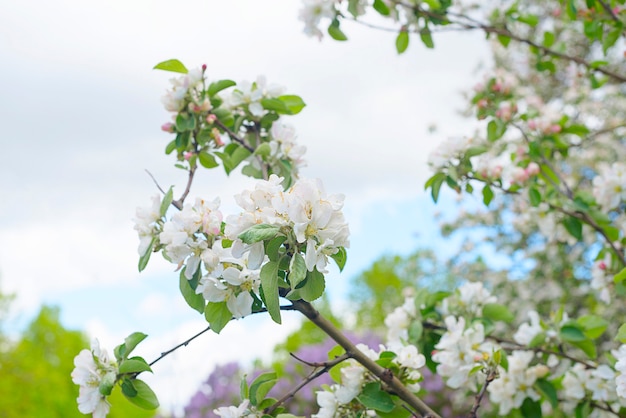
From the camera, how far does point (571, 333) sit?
213 centimetres

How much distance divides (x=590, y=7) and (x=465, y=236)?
4.42 metres

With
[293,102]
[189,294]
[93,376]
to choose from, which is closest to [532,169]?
[293,102]

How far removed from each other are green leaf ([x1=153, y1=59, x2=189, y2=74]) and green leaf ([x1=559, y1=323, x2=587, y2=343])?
1419 mm

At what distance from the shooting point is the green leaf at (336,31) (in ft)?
7.70

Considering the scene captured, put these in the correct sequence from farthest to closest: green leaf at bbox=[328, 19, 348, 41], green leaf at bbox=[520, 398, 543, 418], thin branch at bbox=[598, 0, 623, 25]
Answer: thin branch at bbox=[598, 0, 623, 25] → green leaf at bbox=[328, 19, 348, 41] → green leaf at bbox=[520, 398, 543, 418]

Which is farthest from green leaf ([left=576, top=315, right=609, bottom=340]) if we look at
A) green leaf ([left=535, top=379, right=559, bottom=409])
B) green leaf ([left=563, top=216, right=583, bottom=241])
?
green leaf ([left=563, top=216, right=583, bottom=241])

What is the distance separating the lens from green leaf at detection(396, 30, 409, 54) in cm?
255

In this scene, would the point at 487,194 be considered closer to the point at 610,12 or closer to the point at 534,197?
the point at 534,197

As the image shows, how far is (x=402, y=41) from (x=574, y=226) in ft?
3.11

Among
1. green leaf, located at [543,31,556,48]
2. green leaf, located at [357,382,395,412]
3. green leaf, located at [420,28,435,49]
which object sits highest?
green leaf, located at [420,28,435,49]

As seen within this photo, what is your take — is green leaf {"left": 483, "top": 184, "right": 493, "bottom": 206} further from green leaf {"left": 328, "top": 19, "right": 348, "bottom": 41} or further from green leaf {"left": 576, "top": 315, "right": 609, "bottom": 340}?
green leaf {"left": 328, "top": 19, "right": 348, "bottom": 41}

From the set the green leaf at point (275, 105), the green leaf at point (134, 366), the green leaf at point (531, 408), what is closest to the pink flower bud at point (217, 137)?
the green leaf at point (275, 105)

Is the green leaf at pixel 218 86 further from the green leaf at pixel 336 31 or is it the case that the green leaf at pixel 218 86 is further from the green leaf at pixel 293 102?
the green leaf at pixel 336 31

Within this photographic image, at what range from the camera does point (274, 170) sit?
2010mm
